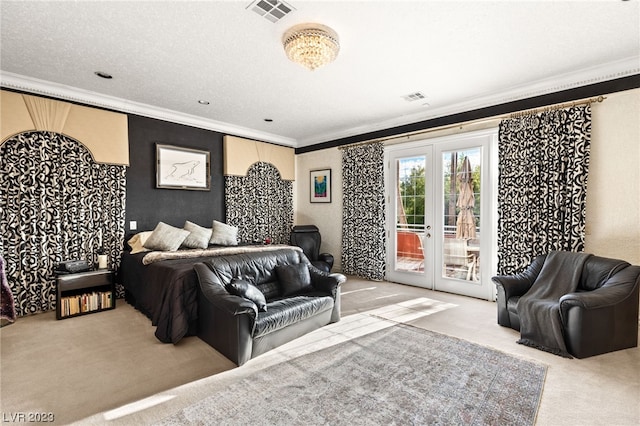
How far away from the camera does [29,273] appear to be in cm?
385

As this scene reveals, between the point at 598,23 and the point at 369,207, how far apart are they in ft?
12.7

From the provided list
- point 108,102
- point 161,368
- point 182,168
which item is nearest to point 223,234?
point 182,168

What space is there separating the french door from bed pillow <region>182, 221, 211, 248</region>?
331 centimetres

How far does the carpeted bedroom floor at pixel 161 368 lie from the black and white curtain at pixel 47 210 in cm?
55

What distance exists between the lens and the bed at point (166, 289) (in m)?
3.09

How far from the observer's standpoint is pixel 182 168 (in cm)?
532

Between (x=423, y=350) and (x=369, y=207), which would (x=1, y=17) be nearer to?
(x=423, y=350)

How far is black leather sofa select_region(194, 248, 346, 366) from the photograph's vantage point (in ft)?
8.74

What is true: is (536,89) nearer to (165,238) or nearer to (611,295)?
(611,295)

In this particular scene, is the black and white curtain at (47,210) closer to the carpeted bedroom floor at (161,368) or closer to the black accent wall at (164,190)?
the black accent wall at (164,190)

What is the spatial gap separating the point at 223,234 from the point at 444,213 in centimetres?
389

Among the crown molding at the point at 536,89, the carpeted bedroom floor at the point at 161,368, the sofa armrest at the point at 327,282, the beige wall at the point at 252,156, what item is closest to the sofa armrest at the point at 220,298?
the carpeted bedroom floor at the point at 161,368

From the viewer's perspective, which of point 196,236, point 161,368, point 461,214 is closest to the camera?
point 161,368

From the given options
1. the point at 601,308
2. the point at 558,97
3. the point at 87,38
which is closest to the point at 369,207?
the point at 558,97
